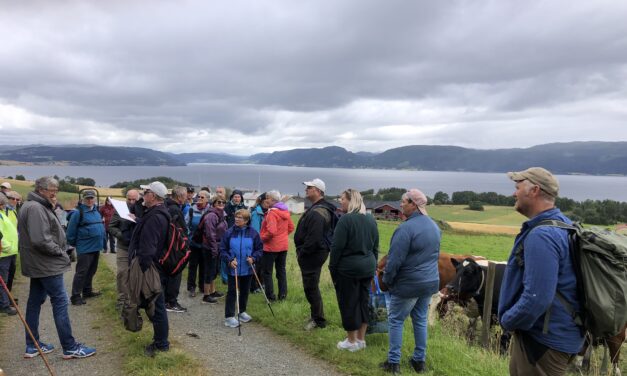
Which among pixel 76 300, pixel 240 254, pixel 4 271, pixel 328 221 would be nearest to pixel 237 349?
pixel 240 254

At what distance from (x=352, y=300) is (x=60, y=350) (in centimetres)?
390

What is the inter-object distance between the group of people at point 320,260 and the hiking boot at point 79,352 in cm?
2

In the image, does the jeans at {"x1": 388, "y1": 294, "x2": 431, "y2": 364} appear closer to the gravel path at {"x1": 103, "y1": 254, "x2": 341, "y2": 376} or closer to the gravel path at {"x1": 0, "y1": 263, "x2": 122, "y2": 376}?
the gravel path at {"x1": 103, "y1": 254, "x2": 341, "y2": 376}

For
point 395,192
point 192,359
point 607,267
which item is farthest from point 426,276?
point 395,192

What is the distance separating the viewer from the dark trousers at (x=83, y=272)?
7203mm

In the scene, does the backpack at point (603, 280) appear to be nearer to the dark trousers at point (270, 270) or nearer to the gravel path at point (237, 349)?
the gravel path at point (237, 349)

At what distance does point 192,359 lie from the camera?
4.86 metres

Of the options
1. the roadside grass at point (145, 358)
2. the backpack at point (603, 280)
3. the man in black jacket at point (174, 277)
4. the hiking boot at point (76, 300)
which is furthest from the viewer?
the hiking boot at point (76, 300)

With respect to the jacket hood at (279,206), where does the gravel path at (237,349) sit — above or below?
below

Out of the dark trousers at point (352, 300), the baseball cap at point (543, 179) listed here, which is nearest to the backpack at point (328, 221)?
the dark trousers at point (352, 300)

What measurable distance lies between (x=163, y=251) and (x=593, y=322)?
4339 mm

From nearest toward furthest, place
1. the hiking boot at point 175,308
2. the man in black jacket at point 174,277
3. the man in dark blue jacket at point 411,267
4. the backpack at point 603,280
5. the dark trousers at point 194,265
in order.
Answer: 1. the backpack at point 603,280
2. the man in dark blue jacket at point 411,267
3. the man in black jacket at point 174,277
4. the hiking boot at point 175,308
5. the dark trousers at point 194,265

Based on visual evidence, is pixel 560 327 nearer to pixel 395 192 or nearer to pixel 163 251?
pixel 163 251

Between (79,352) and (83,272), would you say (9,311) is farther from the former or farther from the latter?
(79,352)
